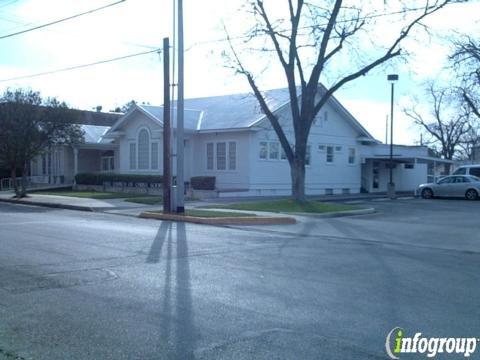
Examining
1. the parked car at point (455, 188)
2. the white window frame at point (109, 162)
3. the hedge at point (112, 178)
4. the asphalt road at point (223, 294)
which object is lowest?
the asphalt road at point (223, 294)

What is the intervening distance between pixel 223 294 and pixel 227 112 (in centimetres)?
2988

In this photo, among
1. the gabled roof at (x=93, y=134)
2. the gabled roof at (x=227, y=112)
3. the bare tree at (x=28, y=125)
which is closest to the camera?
the bare tree at (x=28, y=125)

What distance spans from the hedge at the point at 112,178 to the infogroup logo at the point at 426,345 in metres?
28.4

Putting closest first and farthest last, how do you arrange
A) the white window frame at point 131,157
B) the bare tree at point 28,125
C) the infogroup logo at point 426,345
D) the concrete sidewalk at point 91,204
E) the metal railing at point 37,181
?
the infogroup logo at point 426,345
the concrete sidewalk at point 91,204
the bare tree at point 28,125
the white window frame at point 131,157
the metal railing at point 37,181

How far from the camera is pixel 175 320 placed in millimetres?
6855

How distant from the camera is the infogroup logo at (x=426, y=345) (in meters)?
5.91

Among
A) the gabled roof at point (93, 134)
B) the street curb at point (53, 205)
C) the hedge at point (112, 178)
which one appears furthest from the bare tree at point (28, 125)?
the gabled roof at point (93, 134)

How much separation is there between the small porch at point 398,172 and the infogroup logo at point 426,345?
3562 centimetres

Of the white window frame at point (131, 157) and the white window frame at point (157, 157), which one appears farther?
the white window frame at point (131, 157)

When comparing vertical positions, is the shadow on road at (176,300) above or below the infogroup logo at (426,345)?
above

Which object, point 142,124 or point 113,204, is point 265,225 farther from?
point 142,124

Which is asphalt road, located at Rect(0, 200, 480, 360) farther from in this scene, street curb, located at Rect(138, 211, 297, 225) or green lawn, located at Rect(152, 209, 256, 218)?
green lawn, located at Rect(152, 209, 256, 218)

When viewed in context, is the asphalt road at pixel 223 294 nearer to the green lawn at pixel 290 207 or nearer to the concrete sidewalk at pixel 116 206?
the concrete sidewalk at pixel 116 206

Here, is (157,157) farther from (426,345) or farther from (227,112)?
(426,345)
